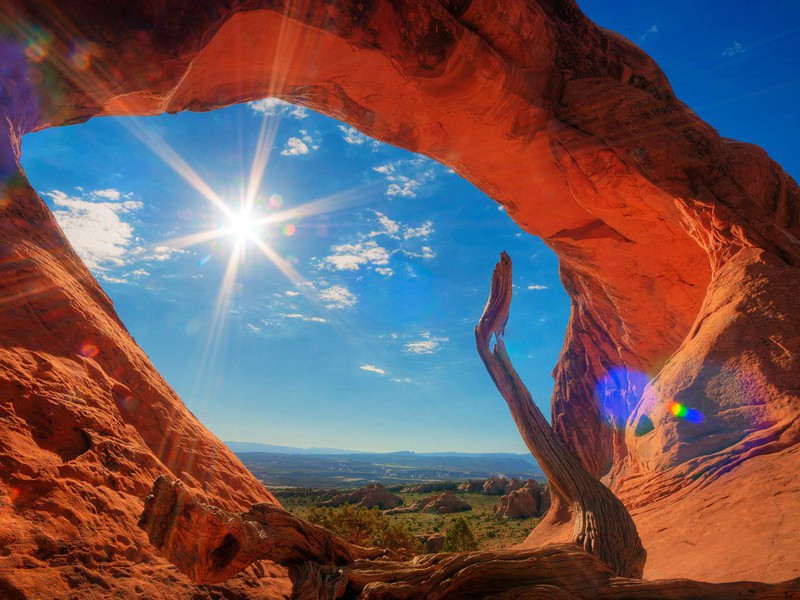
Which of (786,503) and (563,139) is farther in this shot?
(563,139)

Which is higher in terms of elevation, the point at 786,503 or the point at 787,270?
the point at 787,270

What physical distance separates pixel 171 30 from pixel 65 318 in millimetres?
5943

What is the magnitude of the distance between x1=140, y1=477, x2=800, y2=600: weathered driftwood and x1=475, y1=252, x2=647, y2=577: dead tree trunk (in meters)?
0.97

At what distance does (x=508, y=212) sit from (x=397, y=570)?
15012mm

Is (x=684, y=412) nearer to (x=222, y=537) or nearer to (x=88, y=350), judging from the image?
(x=222, y=537)

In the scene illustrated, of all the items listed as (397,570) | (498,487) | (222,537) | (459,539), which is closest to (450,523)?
(459,539)

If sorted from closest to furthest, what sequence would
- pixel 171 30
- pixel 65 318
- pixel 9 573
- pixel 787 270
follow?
pixel 9 573
pixel 65 318
pixel 171 30
pixel 787 270

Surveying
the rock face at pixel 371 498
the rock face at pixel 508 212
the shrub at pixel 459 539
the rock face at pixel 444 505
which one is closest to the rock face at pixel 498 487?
the rock face at pixel 444 505

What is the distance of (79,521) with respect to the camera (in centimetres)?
376

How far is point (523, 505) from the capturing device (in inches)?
1631

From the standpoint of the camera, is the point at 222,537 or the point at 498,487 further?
the point at 498,487

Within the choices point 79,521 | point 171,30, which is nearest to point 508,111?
point 171,30

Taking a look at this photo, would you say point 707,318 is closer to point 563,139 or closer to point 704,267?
point 704,267

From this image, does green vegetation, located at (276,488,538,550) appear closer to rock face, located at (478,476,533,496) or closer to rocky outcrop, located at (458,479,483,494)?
rock face, located at (478,476,533,496)
